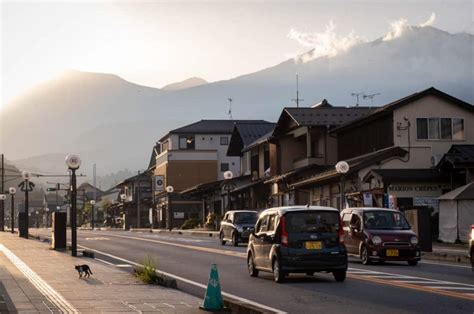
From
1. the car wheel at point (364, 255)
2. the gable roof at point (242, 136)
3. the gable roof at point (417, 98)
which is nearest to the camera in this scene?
the car wheel at point (364, 255)

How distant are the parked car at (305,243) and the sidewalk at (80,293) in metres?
3.36

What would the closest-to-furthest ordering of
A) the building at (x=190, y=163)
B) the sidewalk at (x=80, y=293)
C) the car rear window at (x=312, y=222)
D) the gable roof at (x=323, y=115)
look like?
the sidewalk at (x=80, y=293) → the car rear window at (x=312, y=222) → the gable roof at (x=323, y=115) → the building at (x=190, y=163)

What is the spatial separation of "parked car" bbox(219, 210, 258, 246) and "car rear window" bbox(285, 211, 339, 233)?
1934 centimetres

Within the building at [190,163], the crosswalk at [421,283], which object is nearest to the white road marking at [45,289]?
the crosswalk at [421,283]

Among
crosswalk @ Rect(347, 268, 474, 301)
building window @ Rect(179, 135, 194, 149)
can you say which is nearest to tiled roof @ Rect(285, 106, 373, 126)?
crosswalk @ Rect(347, 268, 474, 301)

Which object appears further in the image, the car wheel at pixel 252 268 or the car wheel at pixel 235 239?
the car wheel at pixel 235 239

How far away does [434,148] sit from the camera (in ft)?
149

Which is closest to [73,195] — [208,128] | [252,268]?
[252,268]

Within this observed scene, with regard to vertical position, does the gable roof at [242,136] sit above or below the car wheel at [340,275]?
above

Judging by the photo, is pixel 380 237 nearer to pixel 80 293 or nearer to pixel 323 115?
pixel 80 293

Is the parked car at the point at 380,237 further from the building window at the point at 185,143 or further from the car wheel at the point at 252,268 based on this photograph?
the building window at the point at 185,143

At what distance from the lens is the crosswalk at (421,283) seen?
52.6 ft

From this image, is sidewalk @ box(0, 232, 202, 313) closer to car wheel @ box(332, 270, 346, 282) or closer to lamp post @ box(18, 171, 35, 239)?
car wheel @ box(332, 270, 346, 282)

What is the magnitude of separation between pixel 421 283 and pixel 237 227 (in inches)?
854
